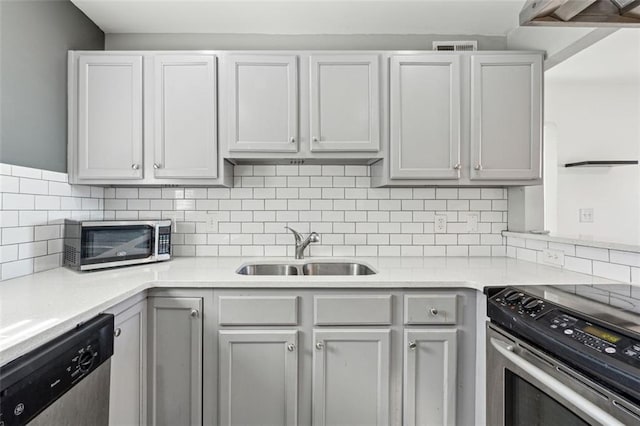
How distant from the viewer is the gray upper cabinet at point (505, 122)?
2021 mm

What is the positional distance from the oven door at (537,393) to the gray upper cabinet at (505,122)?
1.00m

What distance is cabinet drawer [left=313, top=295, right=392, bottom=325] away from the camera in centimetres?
163

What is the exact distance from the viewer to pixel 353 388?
163 centimetres

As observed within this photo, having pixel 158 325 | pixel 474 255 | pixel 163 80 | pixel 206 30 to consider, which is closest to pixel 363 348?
pixel 158 325

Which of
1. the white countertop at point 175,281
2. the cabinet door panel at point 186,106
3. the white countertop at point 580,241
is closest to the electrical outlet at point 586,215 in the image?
the white countertop at point 580,241

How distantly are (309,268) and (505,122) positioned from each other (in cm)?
144

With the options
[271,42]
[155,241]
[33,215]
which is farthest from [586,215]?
[33,215]

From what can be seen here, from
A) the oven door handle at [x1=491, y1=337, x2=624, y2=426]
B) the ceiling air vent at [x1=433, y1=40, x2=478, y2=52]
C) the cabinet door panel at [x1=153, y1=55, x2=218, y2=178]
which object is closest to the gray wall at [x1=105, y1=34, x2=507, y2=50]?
the ceiling air vent at [x1=433, y1=40, x2=478, y2=52]

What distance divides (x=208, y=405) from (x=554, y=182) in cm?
239

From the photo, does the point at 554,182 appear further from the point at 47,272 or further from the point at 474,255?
the point at 47,272

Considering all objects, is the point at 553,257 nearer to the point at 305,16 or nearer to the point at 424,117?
the point at 424,117

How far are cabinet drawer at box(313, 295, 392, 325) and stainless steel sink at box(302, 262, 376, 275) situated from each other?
58cm

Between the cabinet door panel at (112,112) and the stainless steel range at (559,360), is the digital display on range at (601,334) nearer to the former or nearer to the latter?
the stainless steel range at (559,360)

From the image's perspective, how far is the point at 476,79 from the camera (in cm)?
203
